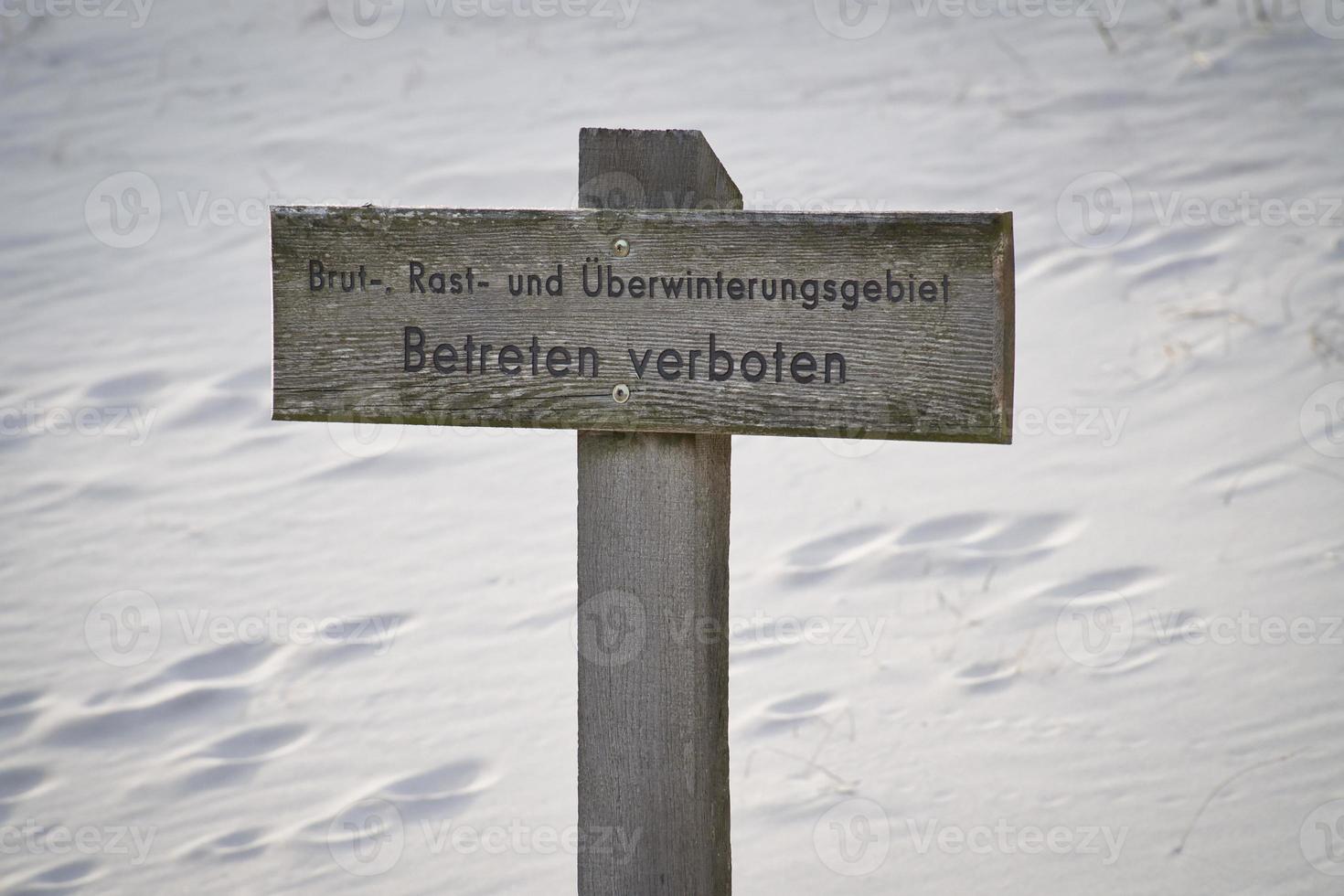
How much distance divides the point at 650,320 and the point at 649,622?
0.35m

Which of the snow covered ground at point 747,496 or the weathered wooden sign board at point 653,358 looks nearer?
the weathered wooden sign board at point 653,358

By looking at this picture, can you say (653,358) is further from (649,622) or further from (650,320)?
(649,622)

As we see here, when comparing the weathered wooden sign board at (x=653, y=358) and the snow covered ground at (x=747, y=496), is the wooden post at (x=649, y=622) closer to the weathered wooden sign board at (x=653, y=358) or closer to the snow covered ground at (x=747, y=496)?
the weathered wooden sign board at (x=653, y=358)

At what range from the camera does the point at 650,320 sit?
132cm

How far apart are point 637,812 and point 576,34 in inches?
128

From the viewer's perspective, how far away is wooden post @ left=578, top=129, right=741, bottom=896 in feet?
4.60

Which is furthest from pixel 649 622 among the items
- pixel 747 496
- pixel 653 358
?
pixel 747 496

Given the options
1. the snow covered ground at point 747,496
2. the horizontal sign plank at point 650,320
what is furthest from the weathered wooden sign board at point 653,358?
the snow covered ground at point 747,496

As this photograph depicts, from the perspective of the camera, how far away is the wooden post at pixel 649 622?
1.40m

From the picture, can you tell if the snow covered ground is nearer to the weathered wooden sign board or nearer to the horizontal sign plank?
the weathered wooden sign board

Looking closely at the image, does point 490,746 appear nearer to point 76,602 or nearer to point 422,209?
point 76,602

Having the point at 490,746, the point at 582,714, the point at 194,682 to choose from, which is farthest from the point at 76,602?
the point at 582,714

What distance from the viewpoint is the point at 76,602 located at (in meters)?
3.47

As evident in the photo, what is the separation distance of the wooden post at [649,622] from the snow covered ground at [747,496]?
1449 mm
